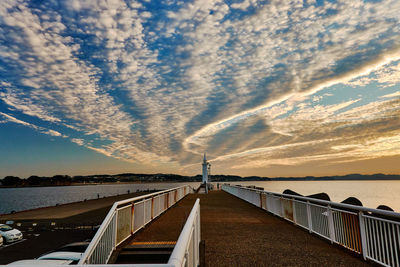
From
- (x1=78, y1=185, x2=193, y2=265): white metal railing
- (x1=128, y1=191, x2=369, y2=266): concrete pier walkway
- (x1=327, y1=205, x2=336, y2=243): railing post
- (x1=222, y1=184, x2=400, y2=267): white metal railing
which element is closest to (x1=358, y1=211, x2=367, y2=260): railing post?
(x1=222, y1=184, x2=400, y2=267): white metal railing

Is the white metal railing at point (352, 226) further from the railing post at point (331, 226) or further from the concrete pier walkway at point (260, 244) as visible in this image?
the concrete pier walkway at point (260, 244)

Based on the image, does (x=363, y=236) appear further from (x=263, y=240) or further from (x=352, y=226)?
(x=263, y=240)

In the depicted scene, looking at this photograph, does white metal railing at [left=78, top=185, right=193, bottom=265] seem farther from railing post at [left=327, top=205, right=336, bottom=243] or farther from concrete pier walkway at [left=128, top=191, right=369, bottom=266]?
railing post at [left=327, top=205, right=336, bottom=243]

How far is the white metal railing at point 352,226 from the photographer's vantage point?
482cm

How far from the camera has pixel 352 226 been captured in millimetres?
5859

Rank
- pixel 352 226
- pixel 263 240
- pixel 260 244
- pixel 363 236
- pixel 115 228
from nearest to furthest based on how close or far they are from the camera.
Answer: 1. pixel 363 236
2. pixel 352 226
3. pixel 115 228
4. pixel 260 244
5. pixel 263 240

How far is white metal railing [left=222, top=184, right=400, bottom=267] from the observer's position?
190 inches

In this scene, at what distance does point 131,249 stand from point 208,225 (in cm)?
377

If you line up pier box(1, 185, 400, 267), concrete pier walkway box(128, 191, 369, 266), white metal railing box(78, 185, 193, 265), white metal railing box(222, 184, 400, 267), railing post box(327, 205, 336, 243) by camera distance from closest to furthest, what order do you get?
white metal railing box(222, 184, 400, 267)
pier box(1, 185, 400, 267)
concrete pier walkway box(128, 191, 369, 266)
white metal railing box(78, 185, 193, 265)
railing post box(327, 205, 336, 243)

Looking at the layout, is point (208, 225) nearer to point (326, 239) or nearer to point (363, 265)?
point (326, 239)

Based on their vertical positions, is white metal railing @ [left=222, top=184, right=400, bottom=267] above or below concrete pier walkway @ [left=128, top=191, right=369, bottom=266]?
above

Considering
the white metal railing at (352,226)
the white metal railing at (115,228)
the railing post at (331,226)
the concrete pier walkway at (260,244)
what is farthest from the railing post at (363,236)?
the white metal railing at (115,228)

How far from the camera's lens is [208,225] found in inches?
379

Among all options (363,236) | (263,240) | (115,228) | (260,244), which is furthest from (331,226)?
(115,228)
